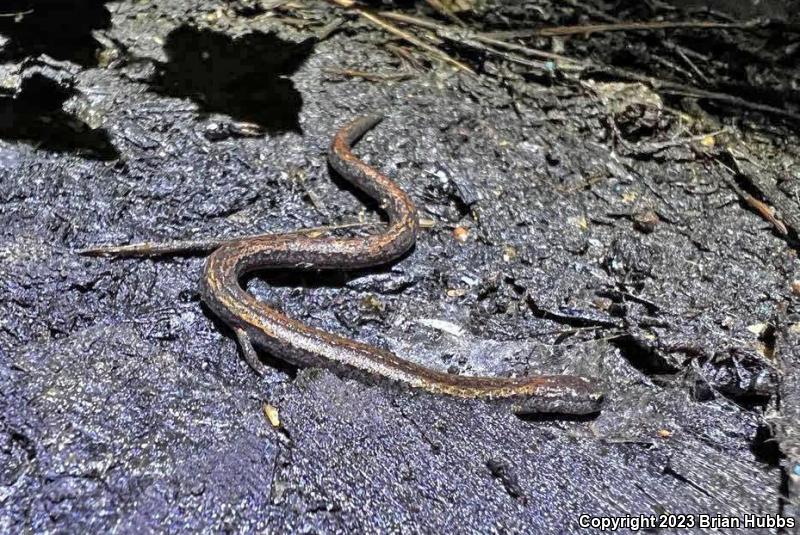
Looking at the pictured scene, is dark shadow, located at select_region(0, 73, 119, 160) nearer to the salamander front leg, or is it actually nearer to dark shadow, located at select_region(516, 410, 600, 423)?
the salamander front leg

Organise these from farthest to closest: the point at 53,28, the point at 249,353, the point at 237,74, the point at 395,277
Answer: the point at 53,28 → the point at 237,74 → the point at 395,277 → the point at 249,353

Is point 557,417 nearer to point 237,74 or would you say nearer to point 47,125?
point 237,74

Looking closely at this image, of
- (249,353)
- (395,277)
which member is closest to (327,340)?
→ (249,353)

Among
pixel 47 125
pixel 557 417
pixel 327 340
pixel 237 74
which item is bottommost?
pixel 557 417

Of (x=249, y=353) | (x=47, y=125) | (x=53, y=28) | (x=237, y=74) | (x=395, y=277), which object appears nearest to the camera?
(x=249, y=353)

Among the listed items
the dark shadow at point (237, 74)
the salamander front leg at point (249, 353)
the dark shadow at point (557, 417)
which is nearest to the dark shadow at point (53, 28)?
the dark shadow at point (237, 74)

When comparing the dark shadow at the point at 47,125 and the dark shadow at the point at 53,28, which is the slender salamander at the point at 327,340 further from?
the dark shadow at the point at 53,28
